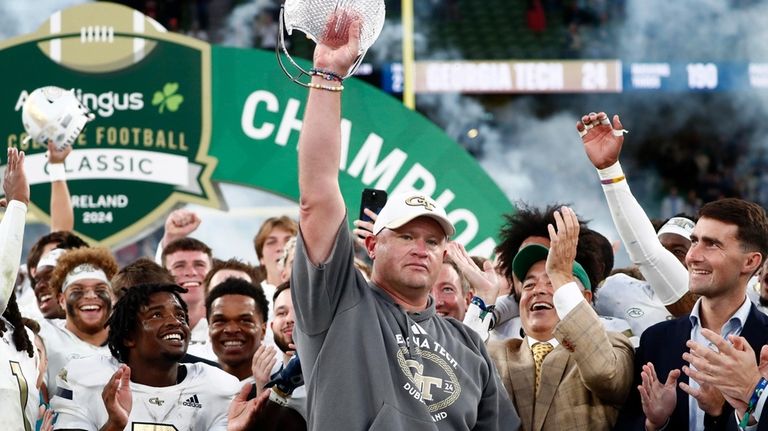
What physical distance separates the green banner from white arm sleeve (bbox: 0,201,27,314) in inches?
136

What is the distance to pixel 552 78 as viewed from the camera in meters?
14.8

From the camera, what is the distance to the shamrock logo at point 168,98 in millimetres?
7914

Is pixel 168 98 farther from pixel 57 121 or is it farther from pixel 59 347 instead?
pixel 59 347

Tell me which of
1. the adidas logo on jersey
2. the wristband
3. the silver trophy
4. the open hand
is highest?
the silver trophy

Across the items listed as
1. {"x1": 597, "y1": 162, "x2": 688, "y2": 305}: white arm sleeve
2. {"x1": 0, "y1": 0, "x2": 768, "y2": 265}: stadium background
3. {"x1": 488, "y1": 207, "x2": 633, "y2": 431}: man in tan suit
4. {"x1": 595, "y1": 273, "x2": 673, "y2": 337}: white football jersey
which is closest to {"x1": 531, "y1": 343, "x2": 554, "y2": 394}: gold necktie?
{"x1": 488, "y1": 207, "x2": 633, "y2": 431}: man in tan suit

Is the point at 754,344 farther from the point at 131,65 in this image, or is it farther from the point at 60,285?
the point at 131,65

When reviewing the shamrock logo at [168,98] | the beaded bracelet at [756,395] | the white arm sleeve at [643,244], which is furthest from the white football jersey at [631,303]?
the shamrock logo at [168,98]

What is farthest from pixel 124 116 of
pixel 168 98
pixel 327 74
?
pixel 327 74

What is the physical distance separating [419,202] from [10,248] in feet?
4.70

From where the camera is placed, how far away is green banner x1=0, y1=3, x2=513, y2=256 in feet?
25.2

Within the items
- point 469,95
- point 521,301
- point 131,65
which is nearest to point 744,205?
point 521,301

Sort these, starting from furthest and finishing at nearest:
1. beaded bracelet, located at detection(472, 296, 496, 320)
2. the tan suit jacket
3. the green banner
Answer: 1. the green banner
2. beaded bracelet, located at detection(472, 296, 496, 320)
3. the tan suit jacket

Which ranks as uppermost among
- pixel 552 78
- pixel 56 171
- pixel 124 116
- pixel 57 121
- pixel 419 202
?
pixel 552 78

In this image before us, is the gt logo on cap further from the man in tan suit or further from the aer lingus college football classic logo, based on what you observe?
the aer lingus college football classic logo
